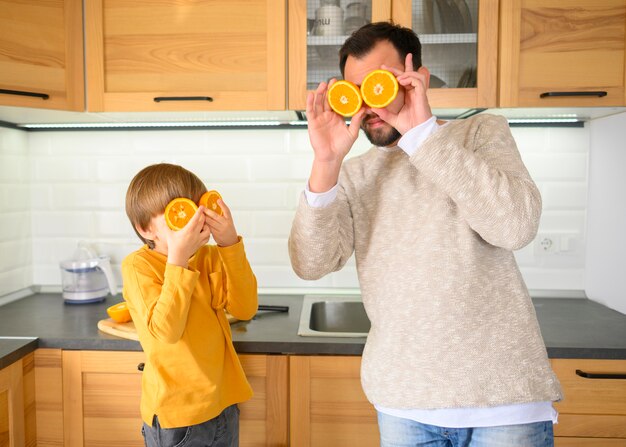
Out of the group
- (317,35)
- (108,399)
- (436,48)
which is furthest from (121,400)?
(436,48)

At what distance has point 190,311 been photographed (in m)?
1.33

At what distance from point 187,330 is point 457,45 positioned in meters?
1.20

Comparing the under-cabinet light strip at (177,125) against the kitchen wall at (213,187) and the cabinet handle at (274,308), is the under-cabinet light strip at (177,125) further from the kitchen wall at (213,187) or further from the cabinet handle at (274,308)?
the cabinet handle at (274,308)

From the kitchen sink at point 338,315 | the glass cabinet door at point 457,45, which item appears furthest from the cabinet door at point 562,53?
the kitchen sink at point 338,315

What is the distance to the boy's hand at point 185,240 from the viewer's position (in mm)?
1244

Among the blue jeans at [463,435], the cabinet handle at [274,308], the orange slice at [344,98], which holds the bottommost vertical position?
the blue jeans at [463,435]

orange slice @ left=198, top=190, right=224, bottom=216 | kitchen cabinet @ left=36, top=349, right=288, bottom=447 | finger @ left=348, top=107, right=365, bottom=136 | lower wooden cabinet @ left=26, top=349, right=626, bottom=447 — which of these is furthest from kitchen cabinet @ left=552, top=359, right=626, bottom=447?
orange slice @ left=198, top=190, right=224, bottom=216

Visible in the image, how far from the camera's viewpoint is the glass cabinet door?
1.72 metres

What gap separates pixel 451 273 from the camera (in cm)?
107

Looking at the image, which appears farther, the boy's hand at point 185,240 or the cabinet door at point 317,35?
the cabinet door at point 317,35

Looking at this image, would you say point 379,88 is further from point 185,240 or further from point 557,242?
point 557,242

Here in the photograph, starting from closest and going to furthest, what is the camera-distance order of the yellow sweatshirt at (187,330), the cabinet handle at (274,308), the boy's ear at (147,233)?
the yellow sweatshirt at (187,330) < the boy's ear at (147,233) < the cabinet handle at (274,308)

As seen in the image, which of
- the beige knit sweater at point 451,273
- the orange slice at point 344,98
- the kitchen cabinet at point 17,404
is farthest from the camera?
the kitchen cabinet at point 17,404

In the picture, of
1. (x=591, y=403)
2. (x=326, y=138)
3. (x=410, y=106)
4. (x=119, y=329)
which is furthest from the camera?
(x=119, y=329)
